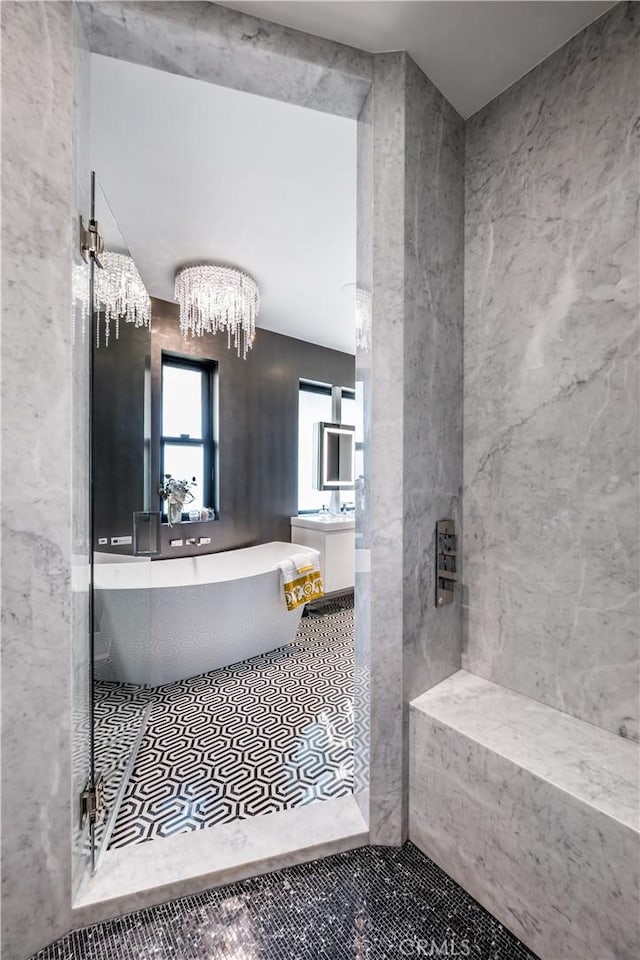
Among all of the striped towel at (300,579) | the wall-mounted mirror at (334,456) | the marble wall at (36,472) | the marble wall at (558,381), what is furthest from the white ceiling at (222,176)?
the striped towel at (300,579)

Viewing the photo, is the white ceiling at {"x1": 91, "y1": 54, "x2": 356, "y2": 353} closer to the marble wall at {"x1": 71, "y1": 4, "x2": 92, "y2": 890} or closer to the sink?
the marble wall at {"x1": 71, "y1": 4, "x2": 92, "y2": 890}

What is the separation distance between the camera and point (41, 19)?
108 cm

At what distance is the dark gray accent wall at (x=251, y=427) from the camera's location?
3.66 m

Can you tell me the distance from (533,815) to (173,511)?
310 cm

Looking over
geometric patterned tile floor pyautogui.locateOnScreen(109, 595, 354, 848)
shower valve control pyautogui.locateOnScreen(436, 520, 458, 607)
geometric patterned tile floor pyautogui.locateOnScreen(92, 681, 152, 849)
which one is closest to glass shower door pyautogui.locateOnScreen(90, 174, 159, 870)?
geometric patterned tile floor pyautogui.locateOnScreen(92, 681, 152, 849)

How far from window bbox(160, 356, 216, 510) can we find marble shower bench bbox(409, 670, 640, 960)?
2.92 m

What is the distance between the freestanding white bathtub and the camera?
2064mm

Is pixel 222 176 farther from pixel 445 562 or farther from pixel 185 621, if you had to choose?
Result: pixel 185 621

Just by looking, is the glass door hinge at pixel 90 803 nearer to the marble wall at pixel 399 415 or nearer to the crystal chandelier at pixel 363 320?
the marble wall at pixel 399 415

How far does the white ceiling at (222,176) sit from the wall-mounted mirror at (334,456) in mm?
1672

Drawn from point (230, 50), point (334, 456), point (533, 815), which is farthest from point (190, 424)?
point (533, 815)

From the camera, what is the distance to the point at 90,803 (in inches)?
49.4

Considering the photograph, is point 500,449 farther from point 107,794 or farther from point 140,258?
point 140,258

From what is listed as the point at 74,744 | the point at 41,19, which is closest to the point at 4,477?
the point at 74,744
